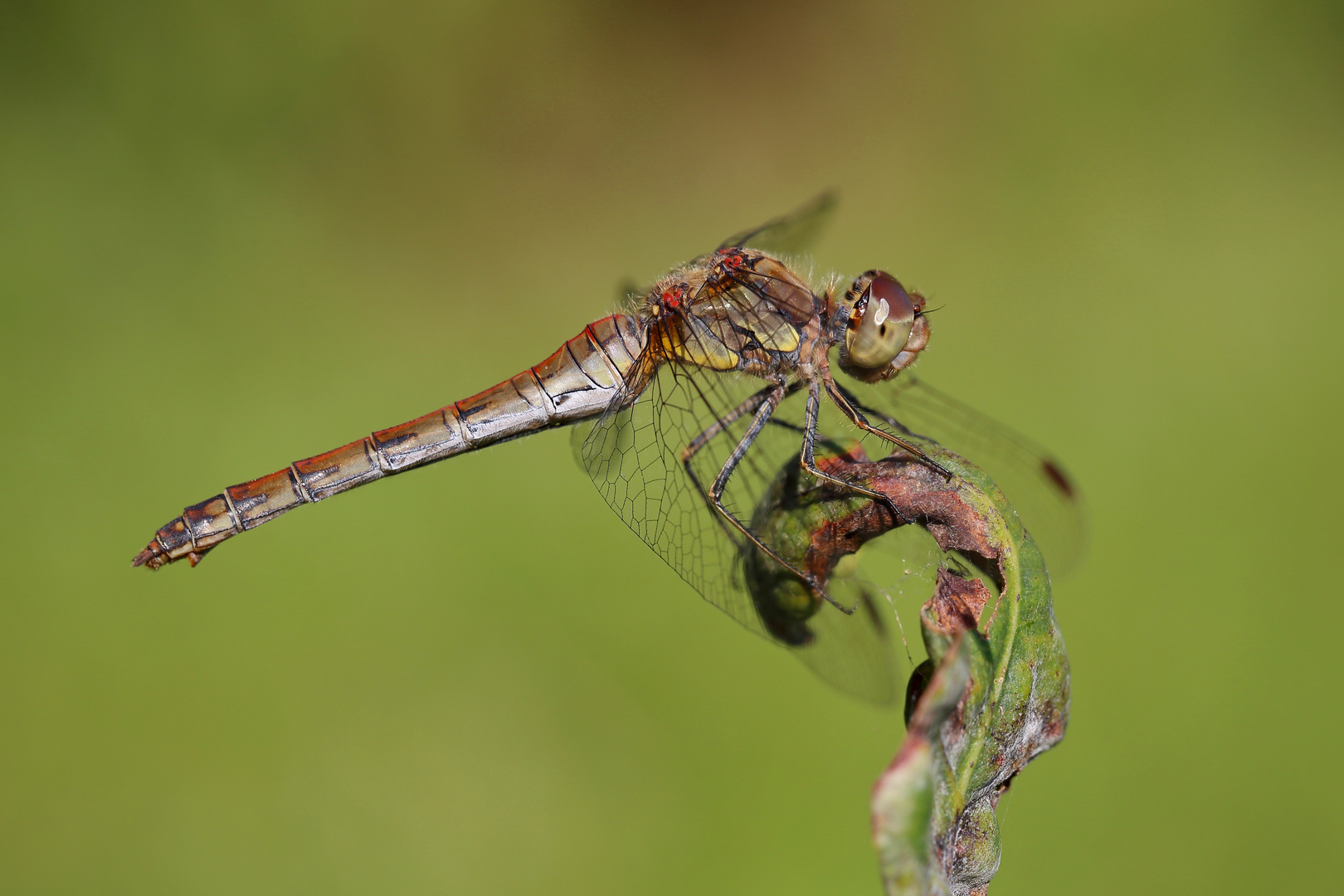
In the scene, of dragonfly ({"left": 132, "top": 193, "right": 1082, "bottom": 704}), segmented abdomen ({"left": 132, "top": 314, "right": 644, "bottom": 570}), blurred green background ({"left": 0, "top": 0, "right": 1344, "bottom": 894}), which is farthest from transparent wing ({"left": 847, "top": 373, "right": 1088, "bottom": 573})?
blurred green background ({"left": 0, "top": 0, "right": 1344, "bottom": 894})

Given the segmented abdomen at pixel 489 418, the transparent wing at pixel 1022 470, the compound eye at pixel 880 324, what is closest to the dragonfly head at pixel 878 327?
the compound eye at pixel 880 324

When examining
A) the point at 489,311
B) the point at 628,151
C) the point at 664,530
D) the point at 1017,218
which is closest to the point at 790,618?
the point at 664,530

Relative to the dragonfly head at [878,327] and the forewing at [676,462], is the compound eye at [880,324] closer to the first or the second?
the dragonfly head at [878,327]

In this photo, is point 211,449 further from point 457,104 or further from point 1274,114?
point 1274,114

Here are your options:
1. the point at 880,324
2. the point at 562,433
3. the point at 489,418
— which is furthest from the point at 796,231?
the point at 562,433

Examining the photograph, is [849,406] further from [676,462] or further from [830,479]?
[830,479]

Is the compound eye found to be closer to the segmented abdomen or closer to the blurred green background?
the segmented abdomen
